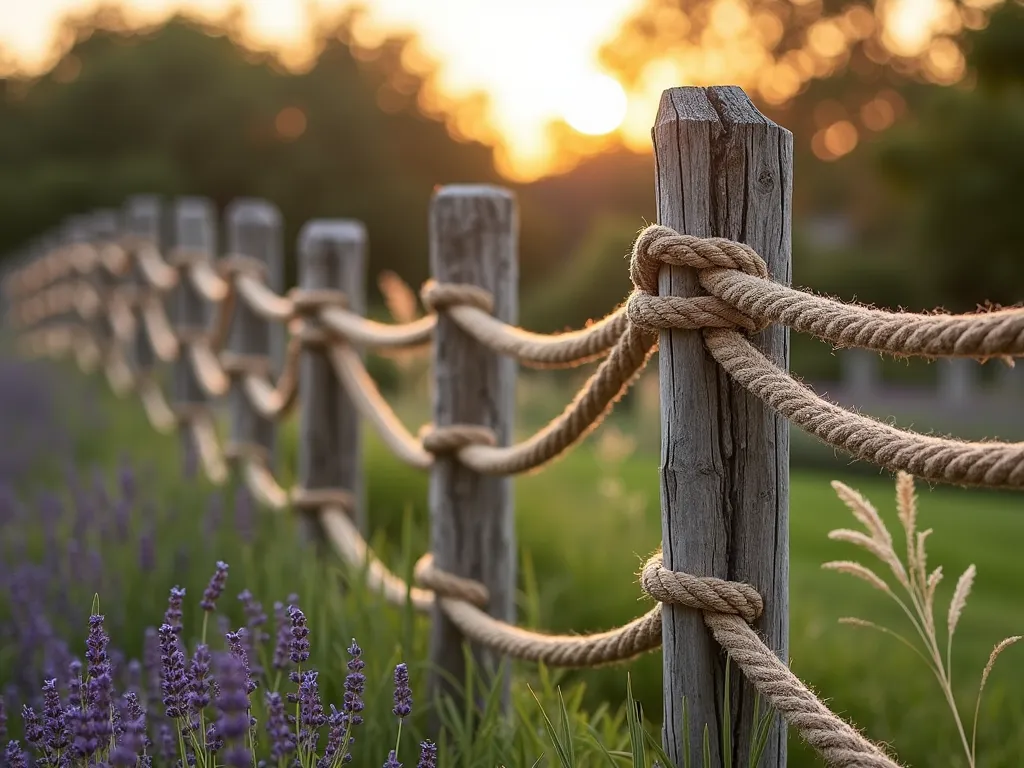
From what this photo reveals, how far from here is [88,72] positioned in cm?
2950

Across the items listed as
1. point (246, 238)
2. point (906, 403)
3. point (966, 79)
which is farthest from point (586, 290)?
point (246, 238)

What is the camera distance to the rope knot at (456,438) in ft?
8.64

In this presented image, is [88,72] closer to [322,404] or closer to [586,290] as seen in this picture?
[586,290]

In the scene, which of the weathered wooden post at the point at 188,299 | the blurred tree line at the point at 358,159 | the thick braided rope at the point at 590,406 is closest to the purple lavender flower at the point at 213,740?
the thick braided rope at the point at 590,406

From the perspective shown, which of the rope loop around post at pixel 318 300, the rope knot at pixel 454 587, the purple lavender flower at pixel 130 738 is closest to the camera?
the purple lavender flower at pixel 130 738

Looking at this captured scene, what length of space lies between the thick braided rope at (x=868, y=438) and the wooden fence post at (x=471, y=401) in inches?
43.8

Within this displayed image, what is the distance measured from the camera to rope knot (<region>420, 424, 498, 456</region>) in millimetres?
2633

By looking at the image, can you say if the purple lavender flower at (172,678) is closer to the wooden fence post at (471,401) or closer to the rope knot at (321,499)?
the wooden fence post at (471,401)

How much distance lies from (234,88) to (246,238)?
79.3ft

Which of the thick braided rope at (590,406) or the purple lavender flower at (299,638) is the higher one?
the thick braided rope at (590,406)

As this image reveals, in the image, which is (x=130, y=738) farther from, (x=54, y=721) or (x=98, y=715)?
(x=54, y=721)

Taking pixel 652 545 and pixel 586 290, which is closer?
pixel 652 545

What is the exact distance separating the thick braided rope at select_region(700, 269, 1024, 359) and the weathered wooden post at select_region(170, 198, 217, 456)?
4.86 meters

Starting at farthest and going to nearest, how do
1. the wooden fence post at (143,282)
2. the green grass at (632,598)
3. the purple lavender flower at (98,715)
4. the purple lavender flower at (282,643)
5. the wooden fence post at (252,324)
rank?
the wooden fence post at (143,282) → the wooden fence post at (252,324) → the green grass at (632,598) → the purple lavender flower at (282,643) → the purple lavender flower at (98,715)
